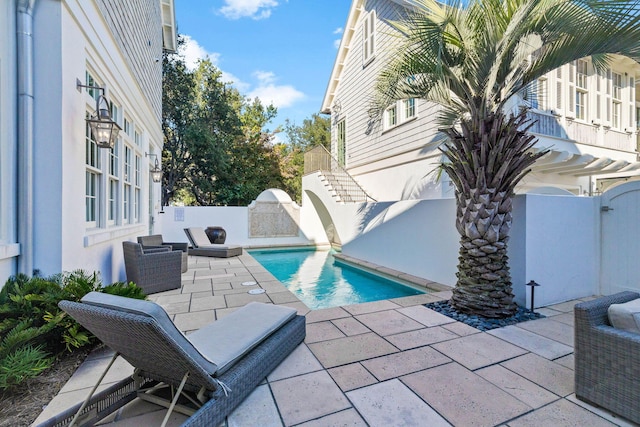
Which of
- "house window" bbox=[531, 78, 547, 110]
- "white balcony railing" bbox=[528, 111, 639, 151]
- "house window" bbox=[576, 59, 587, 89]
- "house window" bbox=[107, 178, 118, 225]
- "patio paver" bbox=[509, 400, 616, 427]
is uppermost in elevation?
"house window" bbox=[576, 59, 587, 89]

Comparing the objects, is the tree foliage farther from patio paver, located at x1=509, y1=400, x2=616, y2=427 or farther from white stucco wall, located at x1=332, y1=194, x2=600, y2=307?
patio paver, located at x1=509, y1=400, x2=616, y2=427

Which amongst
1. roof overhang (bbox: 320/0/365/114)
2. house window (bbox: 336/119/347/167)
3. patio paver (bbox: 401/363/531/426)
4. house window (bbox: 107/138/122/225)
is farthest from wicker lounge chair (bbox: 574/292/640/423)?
roof overhang (bbox: 320/0/365/114)

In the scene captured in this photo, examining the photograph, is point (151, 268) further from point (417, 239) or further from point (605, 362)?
point (605, 362)

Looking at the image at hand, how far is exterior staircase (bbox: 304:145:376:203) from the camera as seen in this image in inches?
472

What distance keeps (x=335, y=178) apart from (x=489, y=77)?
8945 mm

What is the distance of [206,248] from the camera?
31.3ft

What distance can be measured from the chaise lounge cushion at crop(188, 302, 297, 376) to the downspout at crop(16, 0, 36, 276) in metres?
2.08

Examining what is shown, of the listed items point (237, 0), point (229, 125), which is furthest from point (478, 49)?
point (237, 0)

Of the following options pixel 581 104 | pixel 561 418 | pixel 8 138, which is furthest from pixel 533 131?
pixel 8 138

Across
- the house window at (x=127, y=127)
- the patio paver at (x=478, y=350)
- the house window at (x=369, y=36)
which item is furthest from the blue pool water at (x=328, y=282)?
the house window at (x=369, y=36)

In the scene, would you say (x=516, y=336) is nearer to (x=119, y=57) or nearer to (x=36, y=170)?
(x=36, y=170)

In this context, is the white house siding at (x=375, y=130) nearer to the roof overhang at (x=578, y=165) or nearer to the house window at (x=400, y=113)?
the house window at (x=400, y=113)

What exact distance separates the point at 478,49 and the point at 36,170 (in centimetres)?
525

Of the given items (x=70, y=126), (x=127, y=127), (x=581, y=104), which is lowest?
(x=70, y=126)
